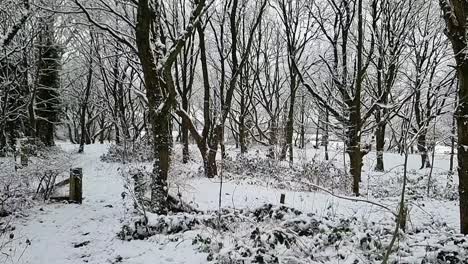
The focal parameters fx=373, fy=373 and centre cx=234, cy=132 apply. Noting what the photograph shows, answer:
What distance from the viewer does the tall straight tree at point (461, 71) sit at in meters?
5.81

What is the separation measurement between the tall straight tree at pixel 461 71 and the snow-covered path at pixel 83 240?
4340 millimetres

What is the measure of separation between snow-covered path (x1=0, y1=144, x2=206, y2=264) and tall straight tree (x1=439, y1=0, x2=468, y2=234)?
4.34 m

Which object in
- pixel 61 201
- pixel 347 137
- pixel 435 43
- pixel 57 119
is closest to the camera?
pixel 61 201

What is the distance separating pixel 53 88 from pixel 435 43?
21.6 meters

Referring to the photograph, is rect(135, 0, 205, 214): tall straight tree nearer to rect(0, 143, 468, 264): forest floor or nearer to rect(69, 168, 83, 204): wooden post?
rect(0, 143, 468, 264): forest floor

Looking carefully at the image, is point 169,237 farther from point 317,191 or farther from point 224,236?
point 317,191

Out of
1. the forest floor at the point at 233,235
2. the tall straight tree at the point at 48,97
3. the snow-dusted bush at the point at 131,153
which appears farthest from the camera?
the tall straight tree at the point at 48,97

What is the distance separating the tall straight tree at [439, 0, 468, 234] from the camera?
229 inches

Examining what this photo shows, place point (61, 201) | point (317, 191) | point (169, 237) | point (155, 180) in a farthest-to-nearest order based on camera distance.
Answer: point (317, 191)
point (61, 201)
point (155, 180)
point (169, 237)

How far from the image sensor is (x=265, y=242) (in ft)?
18.8

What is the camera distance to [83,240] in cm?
686

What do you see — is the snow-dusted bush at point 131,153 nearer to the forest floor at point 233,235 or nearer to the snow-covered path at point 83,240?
the snow-covered path at point 83,240

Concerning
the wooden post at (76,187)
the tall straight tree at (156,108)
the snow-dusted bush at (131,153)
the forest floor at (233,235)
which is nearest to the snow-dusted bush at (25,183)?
the forest floor at (233,235)

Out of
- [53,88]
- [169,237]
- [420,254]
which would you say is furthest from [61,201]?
[53,88]
